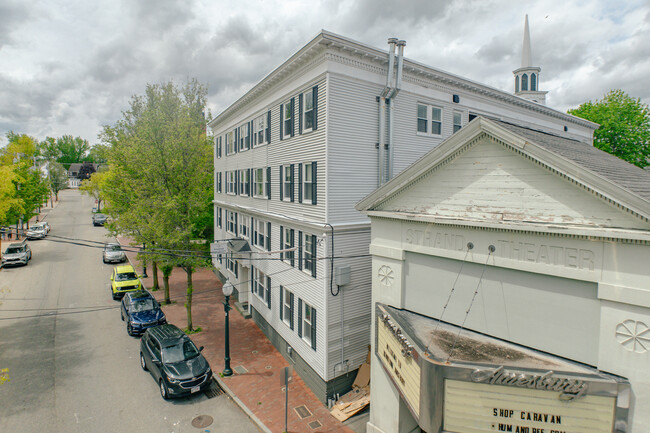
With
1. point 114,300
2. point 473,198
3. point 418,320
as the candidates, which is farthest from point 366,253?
point 114,300

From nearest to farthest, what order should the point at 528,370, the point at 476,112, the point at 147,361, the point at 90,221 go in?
the point at 528,370, the point at 147,361, the point at 476,112, the point at 90,221

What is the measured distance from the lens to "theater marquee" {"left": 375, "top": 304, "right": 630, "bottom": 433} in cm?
693

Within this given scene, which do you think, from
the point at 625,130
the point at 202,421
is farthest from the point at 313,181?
the point at 625,130

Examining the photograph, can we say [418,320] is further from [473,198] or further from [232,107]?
[232,107]

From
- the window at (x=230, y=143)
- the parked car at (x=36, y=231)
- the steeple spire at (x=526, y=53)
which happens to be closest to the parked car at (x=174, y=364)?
the window at (x=230, y=143)

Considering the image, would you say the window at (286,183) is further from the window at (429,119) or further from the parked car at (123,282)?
the parked car at (123,282)

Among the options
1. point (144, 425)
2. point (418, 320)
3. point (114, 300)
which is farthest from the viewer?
point (114, 300)

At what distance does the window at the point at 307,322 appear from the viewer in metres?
16.0

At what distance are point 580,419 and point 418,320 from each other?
4.23 meters

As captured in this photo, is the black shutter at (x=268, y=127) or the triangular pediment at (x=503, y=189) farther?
the black shutter at (x=268, y=127)

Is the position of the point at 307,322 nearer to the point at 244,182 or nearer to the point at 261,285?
the point at 261,285

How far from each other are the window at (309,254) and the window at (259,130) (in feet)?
23.6

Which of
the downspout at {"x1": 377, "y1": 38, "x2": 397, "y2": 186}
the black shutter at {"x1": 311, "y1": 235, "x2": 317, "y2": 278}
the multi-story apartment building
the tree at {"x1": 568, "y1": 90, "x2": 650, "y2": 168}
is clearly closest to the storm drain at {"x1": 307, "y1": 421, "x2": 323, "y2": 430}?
the multi-story apartment building

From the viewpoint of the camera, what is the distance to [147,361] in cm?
1672
